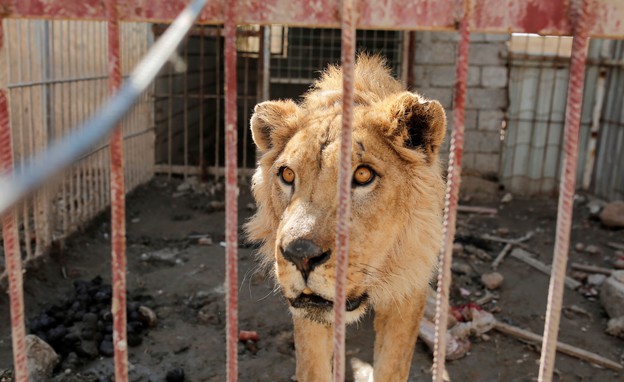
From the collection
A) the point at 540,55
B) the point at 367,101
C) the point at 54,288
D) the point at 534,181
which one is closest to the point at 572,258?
the point at 534,181

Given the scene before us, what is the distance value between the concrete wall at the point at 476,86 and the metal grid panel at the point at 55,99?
470 centimetres

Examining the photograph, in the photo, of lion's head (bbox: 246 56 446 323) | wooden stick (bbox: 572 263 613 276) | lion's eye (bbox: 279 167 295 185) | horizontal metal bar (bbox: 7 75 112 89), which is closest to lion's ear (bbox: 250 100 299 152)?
lion's head (bbox: 246 56 446 323)

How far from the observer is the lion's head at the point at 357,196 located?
2.64 metres

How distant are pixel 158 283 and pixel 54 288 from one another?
992mm

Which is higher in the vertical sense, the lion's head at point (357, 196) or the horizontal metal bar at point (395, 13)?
the horizontal metal bar at point (395, 13)

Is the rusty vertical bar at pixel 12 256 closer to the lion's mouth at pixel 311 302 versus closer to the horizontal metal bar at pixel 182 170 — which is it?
the lion's mouth at pixel 311 302

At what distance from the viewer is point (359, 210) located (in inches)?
117

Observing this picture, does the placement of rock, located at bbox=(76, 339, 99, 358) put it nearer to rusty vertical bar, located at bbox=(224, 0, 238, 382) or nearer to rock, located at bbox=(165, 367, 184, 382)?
rock, located at bbox=(165, 367, 184, 382)

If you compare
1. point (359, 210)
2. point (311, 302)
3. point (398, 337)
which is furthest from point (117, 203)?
point (398, 337)

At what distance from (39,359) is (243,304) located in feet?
6.31

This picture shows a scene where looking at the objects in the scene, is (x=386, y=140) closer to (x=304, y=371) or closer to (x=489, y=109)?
(x=304, y=371)

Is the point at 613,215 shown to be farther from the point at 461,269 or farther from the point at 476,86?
the point at 461,269

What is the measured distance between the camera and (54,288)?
5891 millimetres

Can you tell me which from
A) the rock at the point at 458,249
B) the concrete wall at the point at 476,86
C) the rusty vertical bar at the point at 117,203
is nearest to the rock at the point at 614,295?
the rock at the point at 458,249
